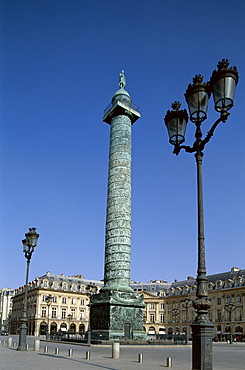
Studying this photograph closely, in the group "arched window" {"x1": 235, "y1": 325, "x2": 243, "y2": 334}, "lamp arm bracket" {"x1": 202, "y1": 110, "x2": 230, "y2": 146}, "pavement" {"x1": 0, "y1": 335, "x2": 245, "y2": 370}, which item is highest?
"lamp arm bracket" {"x1": 202, "y1": 110, "x2": 230, "y2": 146}

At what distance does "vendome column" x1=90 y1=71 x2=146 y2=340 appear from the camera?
Answer: 2287 cm

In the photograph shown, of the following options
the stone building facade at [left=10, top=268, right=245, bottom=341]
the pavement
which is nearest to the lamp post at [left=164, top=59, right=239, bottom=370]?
the pavement

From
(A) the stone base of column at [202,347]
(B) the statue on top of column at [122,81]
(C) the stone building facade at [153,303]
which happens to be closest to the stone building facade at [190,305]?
(C) the stone building facade at [153,303]

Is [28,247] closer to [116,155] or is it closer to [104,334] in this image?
[104,334]

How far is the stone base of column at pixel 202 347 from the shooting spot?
5.77 metres

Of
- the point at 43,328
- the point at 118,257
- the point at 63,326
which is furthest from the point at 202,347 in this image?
the point at 63,326

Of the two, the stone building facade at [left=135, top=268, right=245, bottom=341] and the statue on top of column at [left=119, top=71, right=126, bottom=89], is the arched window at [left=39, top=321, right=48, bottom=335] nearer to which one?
the stone building facade at [left=135, top=268, right=245, bottom=341]

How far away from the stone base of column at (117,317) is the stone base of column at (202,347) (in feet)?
56.7

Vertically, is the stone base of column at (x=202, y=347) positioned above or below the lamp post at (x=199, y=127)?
below

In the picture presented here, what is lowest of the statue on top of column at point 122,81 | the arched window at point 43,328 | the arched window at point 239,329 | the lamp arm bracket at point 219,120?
the arched window at point 43,328

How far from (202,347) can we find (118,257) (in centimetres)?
1846

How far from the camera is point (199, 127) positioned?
7.35m

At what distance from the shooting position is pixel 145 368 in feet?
30.6

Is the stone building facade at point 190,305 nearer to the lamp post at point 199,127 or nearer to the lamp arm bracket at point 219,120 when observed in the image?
the lamp post at point 199,127
